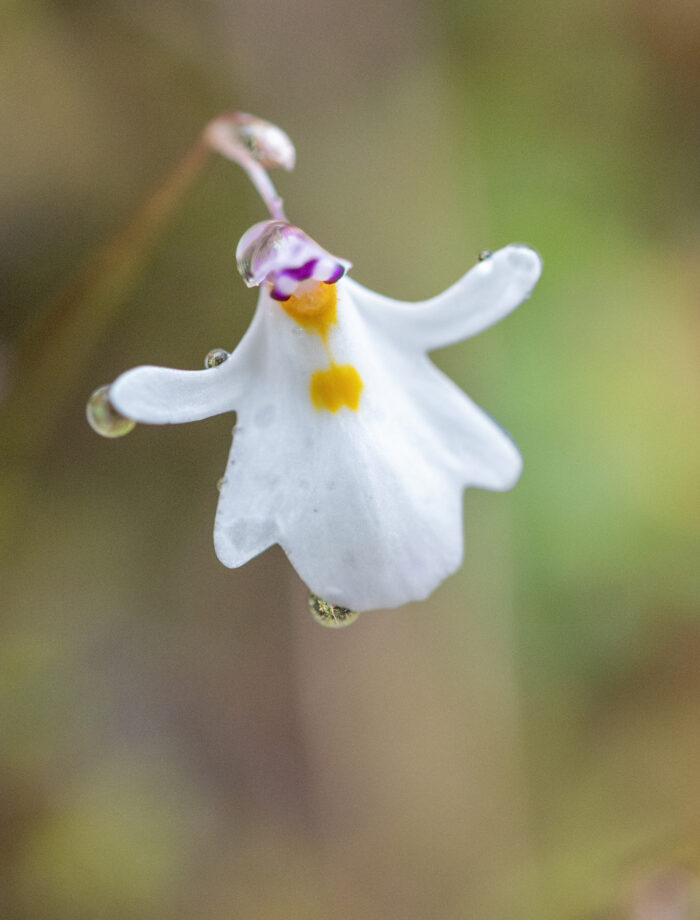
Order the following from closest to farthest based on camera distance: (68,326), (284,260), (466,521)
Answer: (284,260) → (68,326) → (466,521)

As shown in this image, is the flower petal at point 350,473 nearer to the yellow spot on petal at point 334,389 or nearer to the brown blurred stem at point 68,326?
the yellow spot on petal at point 334,389

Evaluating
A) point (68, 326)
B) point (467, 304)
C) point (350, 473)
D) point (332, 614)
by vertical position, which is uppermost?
point (68, 326)

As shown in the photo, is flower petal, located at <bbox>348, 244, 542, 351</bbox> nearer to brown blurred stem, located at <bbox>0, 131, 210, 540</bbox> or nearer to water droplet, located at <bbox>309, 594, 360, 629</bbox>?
water droplet, located at <bbox>309, 594, 360, 629</bbox>

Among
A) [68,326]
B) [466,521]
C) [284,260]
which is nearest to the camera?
[284,260]

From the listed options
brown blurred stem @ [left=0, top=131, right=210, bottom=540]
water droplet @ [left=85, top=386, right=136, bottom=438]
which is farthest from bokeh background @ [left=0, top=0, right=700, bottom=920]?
water droplet @ [left=85, top=386, right=136, bottom=438]

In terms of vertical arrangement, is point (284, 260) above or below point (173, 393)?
above

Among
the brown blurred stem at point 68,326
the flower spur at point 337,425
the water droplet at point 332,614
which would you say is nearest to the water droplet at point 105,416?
the flower spur at point 337,425

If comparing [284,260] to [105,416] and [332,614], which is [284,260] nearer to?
[105,416]

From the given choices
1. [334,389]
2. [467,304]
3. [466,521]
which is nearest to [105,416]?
[334,389]
